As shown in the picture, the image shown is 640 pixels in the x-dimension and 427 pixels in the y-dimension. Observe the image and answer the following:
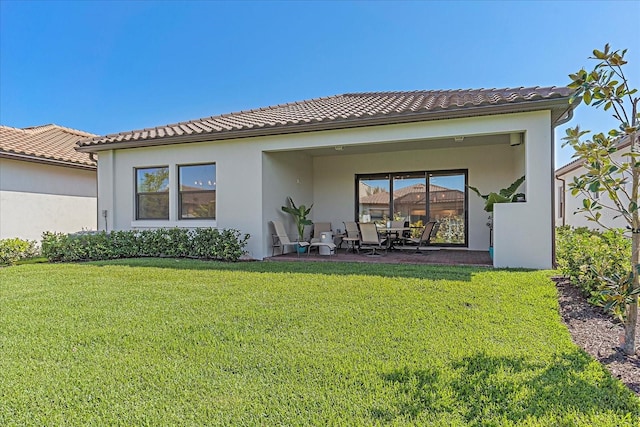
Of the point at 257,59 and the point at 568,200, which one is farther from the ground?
the point at 257,59

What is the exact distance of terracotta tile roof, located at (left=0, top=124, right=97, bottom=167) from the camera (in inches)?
466

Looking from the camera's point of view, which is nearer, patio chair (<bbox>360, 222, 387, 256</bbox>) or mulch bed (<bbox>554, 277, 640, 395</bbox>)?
mulch bed (<bbox>554, 277, 640, 395</bbox>)

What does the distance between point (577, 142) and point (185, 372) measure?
14.4 feet

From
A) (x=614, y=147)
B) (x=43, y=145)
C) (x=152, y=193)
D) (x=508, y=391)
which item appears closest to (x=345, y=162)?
(x=152, y=193)

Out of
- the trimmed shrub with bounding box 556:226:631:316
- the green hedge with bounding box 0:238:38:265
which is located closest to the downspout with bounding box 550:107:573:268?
the trimmed shrub with bounding box 556:226:631:316

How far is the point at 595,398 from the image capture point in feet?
8.75

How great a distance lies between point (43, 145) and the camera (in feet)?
44.9

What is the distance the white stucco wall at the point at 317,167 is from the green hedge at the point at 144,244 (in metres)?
0.76

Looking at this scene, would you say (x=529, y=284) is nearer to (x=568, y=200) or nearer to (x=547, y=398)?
(x=547, y=398)

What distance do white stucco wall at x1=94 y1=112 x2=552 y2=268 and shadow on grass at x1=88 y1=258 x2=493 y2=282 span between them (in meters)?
1.59

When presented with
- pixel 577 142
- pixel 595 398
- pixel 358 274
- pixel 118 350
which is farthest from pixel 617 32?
pixel 118 350

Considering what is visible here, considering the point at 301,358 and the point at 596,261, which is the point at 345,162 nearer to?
the point at 596,261

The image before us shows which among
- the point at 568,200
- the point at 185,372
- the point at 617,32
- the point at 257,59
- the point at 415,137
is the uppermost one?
the point at 257,59

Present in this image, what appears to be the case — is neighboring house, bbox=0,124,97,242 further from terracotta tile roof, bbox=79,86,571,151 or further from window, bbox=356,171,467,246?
window, bbox=356,171,467,246
